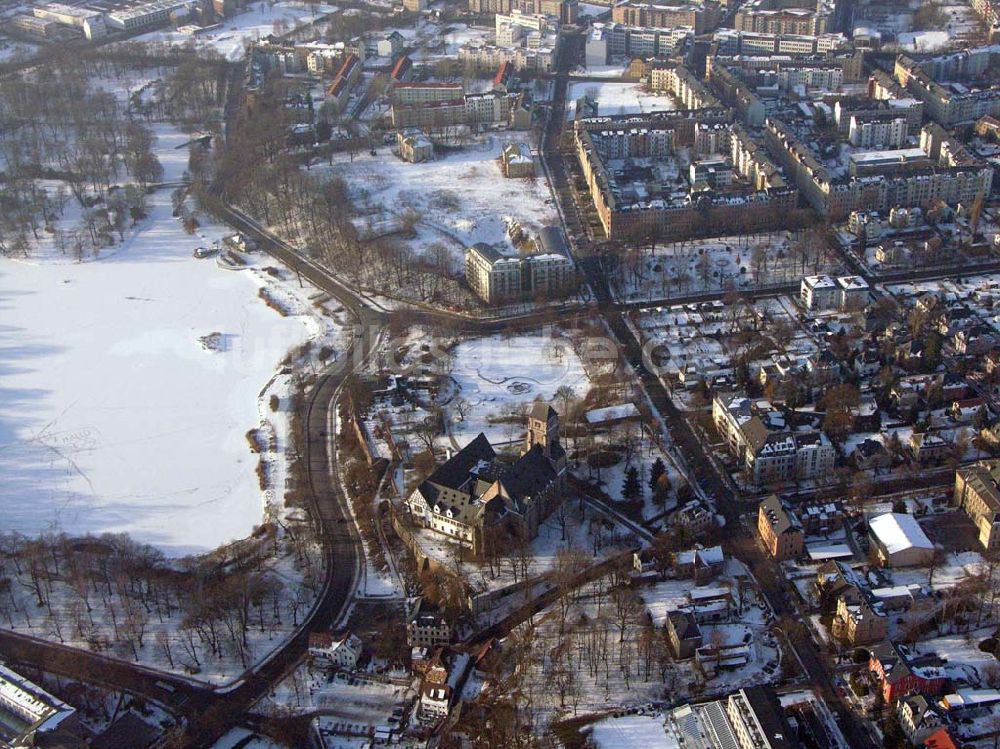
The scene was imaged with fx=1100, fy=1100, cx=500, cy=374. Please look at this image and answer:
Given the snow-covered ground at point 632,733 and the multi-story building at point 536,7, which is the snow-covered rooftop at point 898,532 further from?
the multi-story building at point 536,7

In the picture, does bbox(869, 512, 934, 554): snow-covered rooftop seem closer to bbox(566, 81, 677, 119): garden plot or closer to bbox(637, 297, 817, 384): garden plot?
bbox(637, 297, 817, 384): garden plot

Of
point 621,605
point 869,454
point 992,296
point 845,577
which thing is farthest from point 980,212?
point 621,605

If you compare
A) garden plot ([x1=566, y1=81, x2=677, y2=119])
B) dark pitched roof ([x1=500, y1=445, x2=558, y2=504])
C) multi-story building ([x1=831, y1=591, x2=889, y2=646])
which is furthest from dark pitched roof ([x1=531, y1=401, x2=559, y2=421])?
garden plot ([x1=566, y1=81, x2=677, y2=119])

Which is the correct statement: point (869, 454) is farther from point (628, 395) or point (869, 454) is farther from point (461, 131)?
point (461, 131)

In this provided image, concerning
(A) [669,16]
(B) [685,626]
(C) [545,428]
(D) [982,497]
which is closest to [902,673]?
(B) [685,626]

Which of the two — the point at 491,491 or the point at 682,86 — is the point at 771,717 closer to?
the point at 491,491

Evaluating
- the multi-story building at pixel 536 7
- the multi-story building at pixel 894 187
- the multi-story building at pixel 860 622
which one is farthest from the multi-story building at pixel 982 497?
the multi-story building at pixel 536 7
